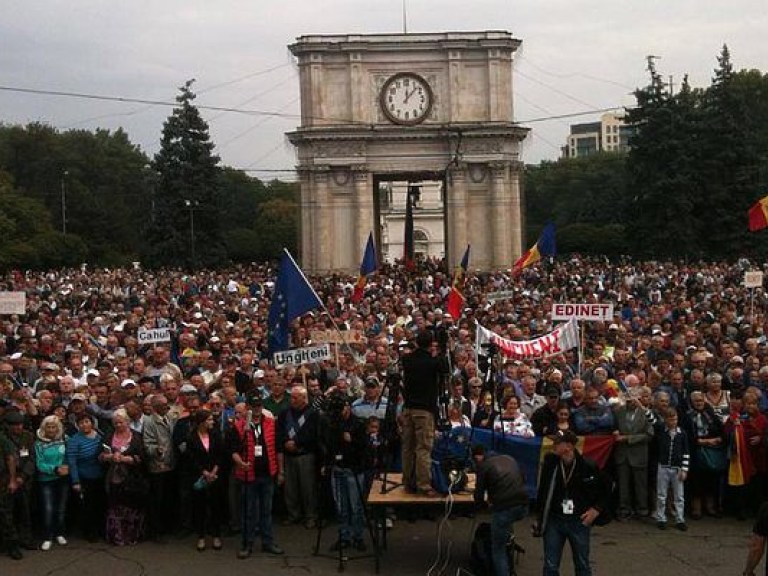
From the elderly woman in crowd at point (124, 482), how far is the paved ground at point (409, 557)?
0.22m

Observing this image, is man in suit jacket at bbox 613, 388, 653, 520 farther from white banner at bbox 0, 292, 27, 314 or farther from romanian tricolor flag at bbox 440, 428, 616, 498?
white banner at bbox 0, 292, 27, 314

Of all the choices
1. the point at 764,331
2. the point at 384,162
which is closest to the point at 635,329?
the point at 764,331

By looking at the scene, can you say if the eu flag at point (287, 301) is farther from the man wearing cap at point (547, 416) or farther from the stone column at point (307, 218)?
the stone column at point (307, 218)

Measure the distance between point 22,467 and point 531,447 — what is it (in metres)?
6.30

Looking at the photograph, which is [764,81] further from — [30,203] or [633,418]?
[633,418]

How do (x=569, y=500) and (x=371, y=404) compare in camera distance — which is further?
(x=371, y=404)

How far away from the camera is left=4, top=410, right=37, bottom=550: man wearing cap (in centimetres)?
1328

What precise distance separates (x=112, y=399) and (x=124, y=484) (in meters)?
1.88

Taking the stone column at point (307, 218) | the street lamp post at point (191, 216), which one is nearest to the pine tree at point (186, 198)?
the street lamp post at point (191, 216)

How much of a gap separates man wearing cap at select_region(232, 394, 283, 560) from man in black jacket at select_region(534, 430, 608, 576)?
370cm

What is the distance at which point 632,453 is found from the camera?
14.4m

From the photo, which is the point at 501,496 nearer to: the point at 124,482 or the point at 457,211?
the point at 124,482

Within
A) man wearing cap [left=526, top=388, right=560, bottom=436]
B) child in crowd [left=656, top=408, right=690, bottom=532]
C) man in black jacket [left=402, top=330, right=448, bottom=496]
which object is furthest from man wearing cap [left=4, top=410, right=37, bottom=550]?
child in crowd [left=656, top=408, right=690, bottom=532]

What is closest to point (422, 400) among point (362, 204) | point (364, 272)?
point (364, 272)
